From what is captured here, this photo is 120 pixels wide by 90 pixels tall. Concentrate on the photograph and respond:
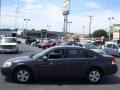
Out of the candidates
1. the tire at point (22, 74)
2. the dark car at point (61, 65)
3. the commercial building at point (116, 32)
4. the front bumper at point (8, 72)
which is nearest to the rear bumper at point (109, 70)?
the dark car at point (61, 65)

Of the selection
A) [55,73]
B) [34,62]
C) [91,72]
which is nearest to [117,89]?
[91,72]

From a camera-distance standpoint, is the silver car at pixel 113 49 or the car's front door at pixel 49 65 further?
the silver car at pixel 113 49

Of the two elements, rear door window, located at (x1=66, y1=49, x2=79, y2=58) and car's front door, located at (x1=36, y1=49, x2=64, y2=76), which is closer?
car's front door, located at (x1=36, y1=49, x2=64, y2=76)

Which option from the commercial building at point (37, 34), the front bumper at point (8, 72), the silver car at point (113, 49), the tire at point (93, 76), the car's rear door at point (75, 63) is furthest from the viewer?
the commercial building at point (37, 34)

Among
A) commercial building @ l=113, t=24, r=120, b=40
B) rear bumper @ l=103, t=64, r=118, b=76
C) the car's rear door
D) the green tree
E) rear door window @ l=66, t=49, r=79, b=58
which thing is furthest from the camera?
the green tree

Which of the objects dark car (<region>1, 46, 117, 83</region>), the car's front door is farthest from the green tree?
the car's front door

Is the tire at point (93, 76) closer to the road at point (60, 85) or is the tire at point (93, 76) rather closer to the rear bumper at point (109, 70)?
the road at point (60, 85)

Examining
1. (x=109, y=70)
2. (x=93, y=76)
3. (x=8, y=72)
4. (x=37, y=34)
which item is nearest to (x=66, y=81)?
(x=93, y=76)

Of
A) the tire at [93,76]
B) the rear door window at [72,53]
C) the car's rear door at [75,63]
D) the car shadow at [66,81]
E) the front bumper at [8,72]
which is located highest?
the rear door window at [72,53]

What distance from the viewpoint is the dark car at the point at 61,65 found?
11945mm

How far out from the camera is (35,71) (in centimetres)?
1196

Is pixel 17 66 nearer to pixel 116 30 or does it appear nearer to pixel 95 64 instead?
pixel 95 64

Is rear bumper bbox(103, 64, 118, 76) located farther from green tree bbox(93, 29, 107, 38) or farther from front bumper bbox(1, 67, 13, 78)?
green tree bbox(93, 29, 107, 38)

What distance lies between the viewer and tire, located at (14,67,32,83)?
12.0m
